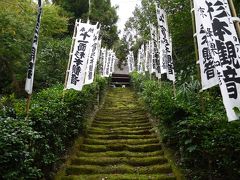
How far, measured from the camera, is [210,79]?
6.00 metres

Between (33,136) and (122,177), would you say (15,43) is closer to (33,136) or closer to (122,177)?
(122,177)

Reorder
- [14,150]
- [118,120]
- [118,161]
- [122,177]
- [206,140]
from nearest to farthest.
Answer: [14,150] < [206,140] < [122,177] < [118,161] < [118,120]

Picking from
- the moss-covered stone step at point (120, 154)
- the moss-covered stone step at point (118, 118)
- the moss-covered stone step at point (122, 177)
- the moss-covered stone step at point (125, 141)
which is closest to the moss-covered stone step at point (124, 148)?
the moss-covered stone step at point (120, 154)

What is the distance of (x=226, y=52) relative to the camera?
15.2 feet

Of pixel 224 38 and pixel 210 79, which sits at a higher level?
pixel 224 38

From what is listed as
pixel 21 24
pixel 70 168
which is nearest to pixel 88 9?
pixel 21 24

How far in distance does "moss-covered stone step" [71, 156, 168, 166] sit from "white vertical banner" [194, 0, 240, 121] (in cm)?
347

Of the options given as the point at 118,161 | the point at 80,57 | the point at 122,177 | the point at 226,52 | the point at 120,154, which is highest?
the point at 80,57

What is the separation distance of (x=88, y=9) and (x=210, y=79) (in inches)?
803

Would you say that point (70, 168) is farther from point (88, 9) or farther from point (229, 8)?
point (88, 9)

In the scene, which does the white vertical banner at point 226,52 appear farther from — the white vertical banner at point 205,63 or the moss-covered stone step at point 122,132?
the moss-covered stone step at point 122,132

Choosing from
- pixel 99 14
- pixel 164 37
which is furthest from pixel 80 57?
pixel 99 14

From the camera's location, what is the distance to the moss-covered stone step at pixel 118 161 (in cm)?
745

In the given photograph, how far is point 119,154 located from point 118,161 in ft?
1.48
